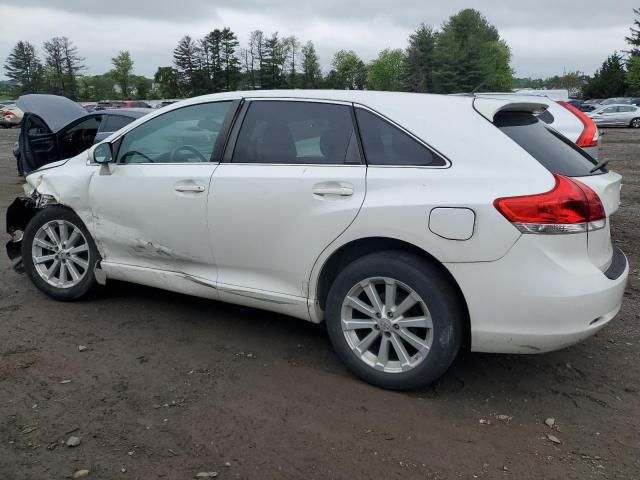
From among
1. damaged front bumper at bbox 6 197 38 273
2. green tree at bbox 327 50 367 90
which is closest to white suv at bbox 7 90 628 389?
damaged front bumper at bbox 6 197 38 273

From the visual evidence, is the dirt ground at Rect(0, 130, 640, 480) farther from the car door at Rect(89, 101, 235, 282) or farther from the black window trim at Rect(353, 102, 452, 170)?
the black window trim at Rect(353, 102, 452, 170)

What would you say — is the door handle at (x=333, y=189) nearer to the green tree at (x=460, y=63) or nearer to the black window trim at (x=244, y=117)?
the black window trim at (x=244, y=117)

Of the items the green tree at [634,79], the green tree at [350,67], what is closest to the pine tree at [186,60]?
the green tree at [350,67]

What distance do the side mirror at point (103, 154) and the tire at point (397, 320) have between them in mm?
2108

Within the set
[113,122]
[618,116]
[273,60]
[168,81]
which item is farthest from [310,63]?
[113,122]

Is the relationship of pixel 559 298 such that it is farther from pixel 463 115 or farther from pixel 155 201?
pixel 155 201

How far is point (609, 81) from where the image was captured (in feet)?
236

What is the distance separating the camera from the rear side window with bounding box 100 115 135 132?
990 cm

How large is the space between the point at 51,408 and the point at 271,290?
55.3 inches

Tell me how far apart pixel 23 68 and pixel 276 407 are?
10676cm

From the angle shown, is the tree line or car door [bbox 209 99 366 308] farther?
the tree line

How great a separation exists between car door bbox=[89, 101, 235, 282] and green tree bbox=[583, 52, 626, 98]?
76.8 meters

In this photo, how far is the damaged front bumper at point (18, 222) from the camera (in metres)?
5.18

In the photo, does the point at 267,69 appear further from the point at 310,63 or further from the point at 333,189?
the point at 333,189
